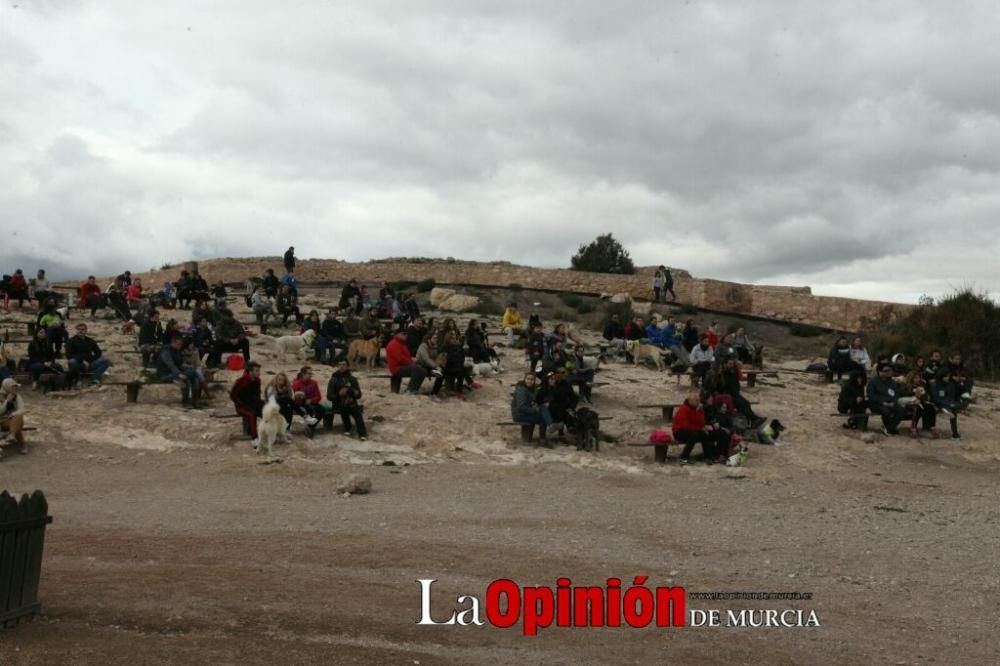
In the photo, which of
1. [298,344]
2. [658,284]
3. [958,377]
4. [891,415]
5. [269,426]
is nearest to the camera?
[269,426]

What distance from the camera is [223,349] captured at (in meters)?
18.8

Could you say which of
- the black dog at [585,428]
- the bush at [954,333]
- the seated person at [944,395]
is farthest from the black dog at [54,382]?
the bush at [954,333]

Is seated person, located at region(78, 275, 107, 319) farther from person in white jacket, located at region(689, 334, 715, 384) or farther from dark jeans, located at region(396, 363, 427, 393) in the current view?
person in white jacket, located at region(689, 334, 715, 384)

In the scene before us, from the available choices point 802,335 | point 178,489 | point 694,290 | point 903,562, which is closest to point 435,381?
point 178,489

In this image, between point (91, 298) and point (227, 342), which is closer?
point (227, 342)

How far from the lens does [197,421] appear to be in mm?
15250

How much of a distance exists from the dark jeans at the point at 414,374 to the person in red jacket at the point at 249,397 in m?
3.27

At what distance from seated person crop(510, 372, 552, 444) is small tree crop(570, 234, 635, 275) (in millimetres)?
35211

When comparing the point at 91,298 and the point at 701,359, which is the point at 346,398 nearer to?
the point at 701,359

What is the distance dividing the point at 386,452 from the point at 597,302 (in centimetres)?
2309

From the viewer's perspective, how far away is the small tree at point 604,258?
50.3m

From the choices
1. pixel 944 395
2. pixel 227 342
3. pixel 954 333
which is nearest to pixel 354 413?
pixel 227 342

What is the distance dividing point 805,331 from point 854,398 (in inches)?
621

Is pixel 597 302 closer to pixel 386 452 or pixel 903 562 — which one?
pixel 386 452
